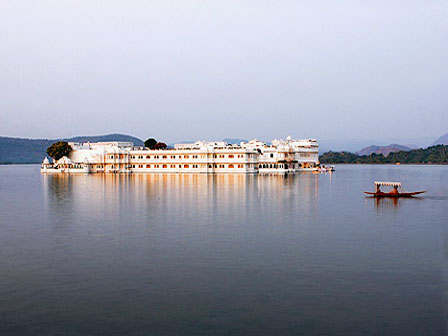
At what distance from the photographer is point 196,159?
310ft

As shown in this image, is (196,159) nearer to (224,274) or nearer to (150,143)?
(150,143)

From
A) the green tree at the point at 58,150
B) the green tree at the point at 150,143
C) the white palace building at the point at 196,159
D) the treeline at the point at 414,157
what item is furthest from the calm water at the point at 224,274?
the treeline at the point at 414,157

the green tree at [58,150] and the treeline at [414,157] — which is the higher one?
the green tree at [58,150]

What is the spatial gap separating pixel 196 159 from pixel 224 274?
81.0m

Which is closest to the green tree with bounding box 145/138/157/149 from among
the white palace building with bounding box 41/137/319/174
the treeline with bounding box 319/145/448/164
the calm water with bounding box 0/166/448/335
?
the white palace building with bounding box 41/137/319/174

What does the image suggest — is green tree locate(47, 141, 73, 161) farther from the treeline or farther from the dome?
the treeline

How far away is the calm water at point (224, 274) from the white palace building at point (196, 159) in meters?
65.9

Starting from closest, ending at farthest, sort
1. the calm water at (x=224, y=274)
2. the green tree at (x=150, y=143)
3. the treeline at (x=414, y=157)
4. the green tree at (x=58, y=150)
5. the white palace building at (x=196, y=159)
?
the calm water at (x=224, y=274) < the white palace building at (x=196, y=159) < the green tree at (x=58, y=150) < the green tree at (x=150, y=143) < the treeline at (x=414, y=157)

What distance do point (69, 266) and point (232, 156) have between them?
7719cm

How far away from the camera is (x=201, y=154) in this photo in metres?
94.3

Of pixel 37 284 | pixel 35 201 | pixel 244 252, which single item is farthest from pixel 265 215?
pixel 35 201

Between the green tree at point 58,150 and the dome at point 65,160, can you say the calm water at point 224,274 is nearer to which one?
the dome at point 65,160

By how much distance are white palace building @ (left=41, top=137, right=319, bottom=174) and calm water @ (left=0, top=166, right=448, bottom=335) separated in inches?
2594

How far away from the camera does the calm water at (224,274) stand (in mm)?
10273
